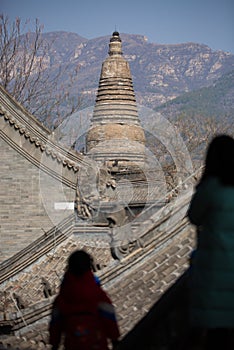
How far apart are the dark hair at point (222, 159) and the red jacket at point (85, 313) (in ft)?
3.91

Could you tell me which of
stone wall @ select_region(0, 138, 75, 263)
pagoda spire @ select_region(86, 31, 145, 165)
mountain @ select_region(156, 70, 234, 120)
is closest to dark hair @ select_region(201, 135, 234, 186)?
stone wall @ select_region(0, 138, 75, 263)

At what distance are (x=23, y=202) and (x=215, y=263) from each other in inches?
612

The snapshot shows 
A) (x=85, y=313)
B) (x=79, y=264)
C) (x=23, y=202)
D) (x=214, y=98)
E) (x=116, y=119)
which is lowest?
(x=85, y=313)

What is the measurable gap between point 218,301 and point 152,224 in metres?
4.62

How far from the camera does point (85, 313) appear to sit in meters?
6.62

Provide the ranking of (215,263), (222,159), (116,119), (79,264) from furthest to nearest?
(116,119), (79,264), (222,159), (215,263)

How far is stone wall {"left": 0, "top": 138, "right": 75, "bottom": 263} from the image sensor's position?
20.8 meters

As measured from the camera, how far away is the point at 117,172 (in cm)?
3050

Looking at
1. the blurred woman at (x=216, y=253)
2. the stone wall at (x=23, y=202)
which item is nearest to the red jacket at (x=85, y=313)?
the blurred woman at (x=216, y=253)

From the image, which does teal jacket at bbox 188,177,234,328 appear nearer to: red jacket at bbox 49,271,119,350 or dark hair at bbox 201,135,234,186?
dark hair at bbox 201,135,234,186

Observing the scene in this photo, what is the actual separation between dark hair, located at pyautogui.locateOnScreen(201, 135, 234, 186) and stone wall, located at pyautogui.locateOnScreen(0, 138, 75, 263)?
14.8 metres

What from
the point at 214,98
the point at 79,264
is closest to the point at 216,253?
the point at 79,264

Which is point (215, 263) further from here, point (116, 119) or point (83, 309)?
point (116, 119)

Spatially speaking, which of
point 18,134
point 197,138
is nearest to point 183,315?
point 18,134
